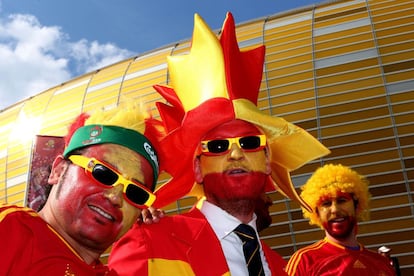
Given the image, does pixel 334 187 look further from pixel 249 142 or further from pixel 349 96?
pixel 349 96

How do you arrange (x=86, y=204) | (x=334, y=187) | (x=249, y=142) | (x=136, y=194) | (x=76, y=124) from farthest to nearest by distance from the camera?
(x=334, y=187) < (x=249, y=142) < (x=76, y=124) < (x=136, y=194) < (x=86, y=204)

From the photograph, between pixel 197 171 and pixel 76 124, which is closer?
pixel 76 124

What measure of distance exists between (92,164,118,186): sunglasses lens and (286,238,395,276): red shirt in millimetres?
3205

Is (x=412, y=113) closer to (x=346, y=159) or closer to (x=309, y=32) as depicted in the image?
(x=346, y=159)

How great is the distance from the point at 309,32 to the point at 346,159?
6.39 metres

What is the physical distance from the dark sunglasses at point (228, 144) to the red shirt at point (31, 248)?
1200mm

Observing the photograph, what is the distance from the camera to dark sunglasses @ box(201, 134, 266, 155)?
2.99 m

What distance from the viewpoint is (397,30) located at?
64.1ft

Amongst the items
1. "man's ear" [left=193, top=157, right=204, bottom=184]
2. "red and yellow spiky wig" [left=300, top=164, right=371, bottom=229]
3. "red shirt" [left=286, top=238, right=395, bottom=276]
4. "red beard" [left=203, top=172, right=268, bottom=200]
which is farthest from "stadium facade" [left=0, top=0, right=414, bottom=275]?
"red beard" [left=203, top=172, right=268, bottom=200]

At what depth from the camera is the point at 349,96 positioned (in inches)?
722

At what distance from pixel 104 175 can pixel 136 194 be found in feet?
0.58

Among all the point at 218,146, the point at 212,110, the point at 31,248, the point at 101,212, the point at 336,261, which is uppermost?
the point at 212,110

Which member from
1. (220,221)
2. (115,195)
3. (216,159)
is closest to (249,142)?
(216,159)

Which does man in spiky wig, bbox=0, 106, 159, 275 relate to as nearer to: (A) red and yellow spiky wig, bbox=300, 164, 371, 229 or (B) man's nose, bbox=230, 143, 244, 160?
(B) man's nose, bbox=230, 143, 244, 160
